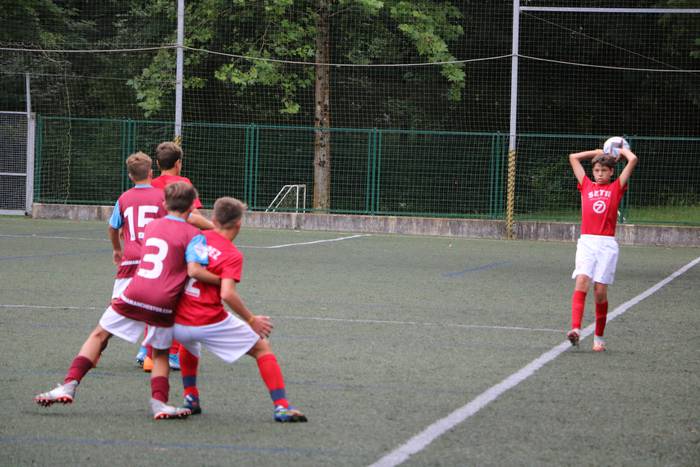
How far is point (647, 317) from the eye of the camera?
35.9ft

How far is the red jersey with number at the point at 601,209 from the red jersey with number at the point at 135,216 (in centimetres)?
359

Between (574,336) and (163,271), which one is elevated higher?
(163,271)

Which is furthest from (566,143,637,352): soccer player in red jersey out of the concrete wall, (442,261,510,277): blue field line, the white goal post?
the white goal post

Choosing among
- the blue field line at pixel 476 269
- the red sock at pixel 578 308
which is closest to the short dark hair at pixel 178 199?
the red sock at pixel 578 308

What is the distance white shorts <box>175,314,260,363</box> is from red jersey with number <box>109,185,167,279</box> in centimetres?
151

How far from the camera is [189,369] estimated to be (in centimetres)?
609

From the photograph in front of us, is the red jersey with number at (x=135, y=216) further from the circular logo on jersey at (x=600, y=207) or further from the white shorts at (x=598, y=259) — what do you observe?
the circular logo on jersey at (x=600, y=207)

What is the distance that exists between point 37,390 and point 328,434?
2036 millimetres

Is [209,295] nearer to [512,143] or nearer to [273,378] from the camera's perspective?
[273,378]

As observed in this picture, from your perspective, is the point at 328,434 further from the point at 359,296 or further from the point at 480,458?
the point at 359,296

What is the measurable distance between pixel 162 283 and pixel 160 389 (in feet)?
1.94

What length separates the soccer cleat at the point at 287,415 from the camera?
230 inches

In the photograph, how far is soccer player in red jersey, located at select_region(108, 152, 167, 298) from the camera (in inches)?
284

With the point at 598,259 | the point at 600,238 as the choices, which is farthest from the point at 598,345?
the point at 600,238
